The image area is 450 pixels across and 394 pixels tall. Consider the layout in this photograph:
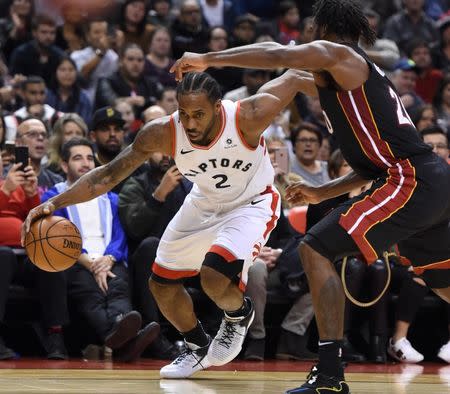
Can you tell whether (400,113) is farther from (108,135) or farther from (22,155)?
(108,135)

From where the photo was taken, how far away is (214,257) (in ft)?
20.5

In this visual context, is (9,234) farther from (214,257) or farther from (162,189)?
(214,257)

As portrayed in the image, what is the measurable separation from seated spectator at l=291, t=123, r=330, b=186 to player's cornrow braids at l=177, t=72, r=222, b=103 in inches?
159

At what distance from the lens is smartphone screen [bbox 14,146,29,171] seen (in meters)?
8.08

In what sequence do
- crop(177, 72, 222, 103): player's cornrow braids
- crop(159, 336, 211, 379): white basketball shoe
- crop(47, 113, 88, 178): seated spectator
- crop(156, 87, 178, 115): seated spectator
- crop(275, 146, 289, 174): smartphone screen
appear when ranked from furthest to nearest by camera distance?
crop(156, 87, 178, 115): seated spectator, crop(47, 113, 88, 178): seated spectator, crop(275, 146, 289, 174): smartphone screen, crop(159, 336, 211, 379): white basketball shoe, crop(177, 72, 222, 103): player's cornrow braids

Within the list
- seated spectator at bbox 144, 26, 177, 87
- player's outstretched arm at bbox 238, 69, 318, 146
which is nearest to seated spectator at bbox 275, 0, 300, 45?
seated spectator at bbox 144, 26, 177, 87

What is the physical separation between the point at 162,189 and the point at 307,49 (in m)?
3.67

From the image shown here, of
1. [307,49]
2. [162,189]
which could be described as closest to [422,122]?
[162,189]

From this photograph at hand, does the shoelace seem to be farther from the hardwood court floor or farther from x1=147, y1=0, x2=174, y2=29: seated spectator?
x1=147, y1=0, x2=174, y2=29: seated spectator

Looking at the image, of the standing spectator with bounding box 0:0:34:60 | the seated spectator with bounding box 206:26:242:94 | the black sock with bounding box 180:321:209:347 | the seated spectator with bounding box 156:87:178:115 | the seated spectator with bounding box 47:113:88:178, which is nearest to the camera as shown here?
the black sock with bounding box 180:321:209:347

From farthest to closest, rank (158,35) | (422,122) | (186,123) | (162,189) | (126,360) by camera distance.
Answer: (158,35), (422,122), (162,189), (126,360), (186,123)

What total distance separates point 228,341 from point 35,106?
5006mm

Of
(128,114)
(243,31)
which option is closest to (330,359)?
(128,114)

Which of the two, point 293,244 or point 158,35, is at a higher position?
point 158,35
